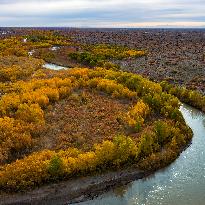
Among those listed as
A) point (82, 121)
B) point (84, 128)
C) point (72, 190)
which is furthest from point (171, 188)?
point (82, 121)

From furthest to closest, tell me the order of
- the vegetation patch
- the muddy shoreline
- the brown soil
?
the brown soil → the vegetation patch → the muddy shoreline

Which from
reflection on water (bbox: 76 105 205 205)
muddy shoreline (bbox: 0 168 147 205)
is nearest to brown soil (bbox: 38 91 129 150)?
muddy shoreline (bbox: 0 168 147 205)

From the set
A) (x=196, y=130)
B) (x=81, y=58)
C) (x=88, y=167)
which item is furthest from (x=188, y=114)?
(x=81, y=58)

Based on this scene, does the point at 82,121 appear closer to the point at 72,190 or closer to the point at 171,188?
the point at 72,190

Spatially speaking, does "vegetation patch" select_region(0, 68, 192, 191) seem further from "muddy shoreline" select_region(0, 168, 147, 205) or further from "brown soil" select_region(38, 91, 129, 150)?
"muddy shoreline" select_region(0, 168, 147, 205)

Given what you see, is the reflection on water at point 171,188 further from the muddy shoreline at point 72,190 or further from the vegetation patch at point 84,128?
Answer: the vegetation patch at point 84,128
